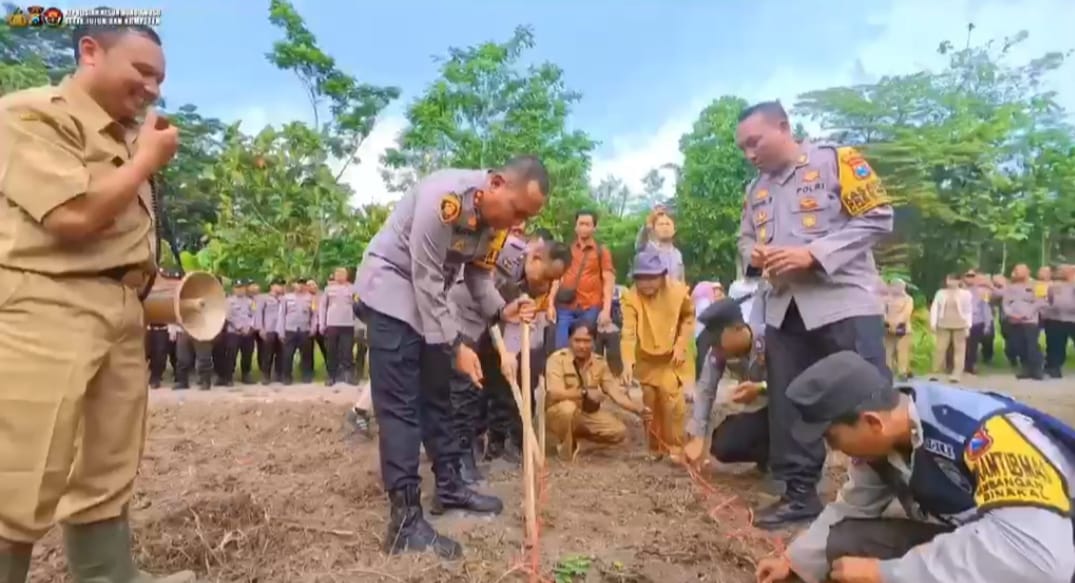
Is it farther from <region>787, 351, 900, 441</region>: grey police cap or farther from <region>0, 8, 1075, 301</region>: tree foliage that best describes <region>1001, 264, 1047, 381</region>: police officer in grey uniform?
<region>787, 351, 900, 441</region>: grey police cap

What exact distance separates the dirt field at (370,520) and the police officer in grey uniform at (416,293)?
0.83 feet

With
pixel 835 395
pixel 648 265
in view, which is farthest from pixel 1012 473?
pixel 648 265

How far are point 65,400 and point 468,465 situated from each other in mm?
2720

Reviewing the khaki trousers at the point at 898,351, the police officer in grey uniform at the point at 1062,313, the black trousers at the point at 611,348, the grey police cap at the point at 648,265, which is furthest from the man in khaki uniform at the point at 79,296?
the police officer in grey uniform at the point at 1062,313

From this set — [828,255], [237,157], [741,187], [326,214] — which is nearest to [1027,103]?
[741,187]

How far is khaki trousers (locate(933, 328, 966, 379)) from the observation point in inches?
407

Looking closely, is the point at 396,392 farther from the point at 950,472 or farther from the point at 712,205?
the point at 712,205

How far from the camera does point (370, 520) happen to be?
3.62m

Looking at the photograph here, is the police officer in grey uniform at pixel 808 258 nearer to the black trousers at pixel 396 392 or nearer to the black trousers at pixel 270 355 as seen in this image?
the black trousers at pixel 396 392

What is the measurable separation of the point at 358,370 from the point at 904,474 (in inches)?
366

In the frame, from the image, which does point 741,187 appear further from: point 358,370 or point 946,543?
point 946,543

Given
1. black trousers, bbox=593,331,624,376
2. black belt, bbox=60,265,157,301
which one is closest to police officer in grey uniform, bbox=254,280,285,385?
black trousers, bbox=593,331,624,376

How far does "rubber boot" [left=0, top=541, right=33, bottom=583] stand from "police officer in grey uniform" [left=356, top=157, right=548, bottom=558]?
4.03 feet

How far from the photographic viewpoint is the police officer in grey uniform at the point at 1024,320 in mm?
10453
